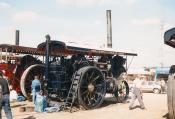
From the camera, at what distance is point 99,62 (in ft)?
52.5

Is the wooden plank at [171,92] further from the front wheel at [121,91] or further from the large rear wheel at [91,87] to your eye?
the front wheel at [121,91]

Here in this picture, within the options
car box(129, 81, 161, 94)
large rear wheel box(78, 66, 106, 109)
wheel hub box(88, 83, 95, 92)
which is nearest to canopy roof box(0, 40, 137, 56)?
large rear wheel box(78, 66, 106, 109)

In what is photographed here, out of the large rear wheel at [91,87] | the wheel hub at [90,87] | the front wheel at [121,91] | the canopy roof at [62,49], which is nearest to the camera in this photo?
the large rear wheel at [91,87]

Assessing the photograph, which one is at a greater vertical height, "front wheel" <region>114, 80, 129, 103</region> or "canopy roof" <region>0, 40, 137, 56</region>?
"canopy roof" <region>0, 40, 137, 56</region>

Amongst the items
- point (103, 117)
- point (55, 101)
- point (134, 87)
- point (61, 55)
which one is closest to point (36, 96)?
point (55, 101)

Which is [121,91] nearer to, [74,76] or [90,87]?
[90,87]

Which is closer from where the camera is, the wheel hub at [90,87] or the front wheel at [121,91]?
the wheel hub at [90,87]

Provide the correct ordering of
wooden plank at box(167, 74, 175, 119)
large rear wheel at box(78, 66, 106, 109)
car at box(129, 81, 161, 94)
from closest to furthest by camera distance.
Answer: wooden plank at box(167, 74, 175, 119) < large rear wheel at box(78, 66, 106, 109) < car at box(129, 81, 161, 94)

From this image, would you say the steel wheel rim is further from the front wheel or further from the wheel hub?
the front wheel

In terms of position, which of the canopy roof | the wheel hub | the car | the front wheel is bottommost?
the car

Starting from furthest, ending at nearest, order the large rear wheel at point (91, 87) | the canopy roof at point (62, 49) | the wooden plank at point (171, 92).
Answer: the canopy roof at point (62, 49) → the large rear wheel at point (91, 87) → the wooden plank at point (171, 92)

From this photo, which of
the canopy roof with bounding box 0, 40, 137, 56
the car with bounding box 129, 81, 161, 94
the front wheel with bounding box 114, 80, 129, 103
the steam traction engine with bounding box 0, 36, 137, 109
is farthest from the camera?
the car with bounding box 129, 81, 161, 94

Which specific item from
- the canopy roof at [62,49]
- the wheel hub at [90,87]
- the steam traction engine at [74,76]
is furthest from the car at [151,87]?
the wheel hub at [90,87]

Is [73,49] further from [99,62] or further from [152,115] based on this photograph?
[152,115]
